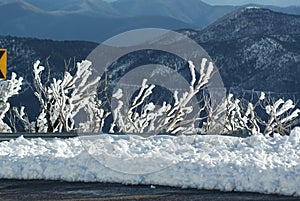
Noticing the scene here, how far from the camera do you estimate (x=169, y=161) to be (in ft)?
36.8

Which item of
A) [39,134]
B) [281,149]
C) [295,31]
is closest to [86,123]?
[39,134]

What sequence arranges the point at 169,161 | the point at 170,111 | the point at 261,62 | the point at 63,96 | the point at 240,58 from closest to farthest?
1. the point at 169,161
2. the point at 63,96
3. the point at 170,111
4. the point at 261,62
5. the point at 240,58

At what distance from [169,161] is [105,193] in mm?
1801

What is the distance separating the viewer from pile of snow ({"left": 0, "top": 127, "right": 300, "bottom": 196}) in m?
9.96

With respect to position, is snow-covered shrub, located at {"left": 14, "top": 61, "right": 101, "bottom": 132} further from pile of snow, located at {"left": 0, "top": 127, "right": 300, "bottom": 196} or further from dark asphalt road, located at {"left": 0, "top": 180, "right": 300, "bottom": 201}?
dark asphalt road, located at {"left": 0, "top": 180, "right": 300, "bottom": 201}

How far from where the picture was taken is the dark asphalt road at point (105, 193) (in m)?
9.23

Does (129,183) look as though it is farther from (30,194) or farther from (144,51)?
(144,51)

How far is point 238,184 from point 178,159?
1.82 meters

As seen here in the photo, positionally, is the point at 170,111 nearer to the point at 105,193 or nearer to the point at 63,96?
the point at 63,96

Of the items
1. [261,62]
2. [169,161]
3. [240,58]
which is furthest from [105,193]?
[240,58]

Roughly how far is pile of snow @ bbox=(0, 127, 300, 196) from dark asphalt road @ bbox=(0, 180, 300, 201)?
362 millimetres

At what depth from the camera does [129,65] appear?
15275 centimetres

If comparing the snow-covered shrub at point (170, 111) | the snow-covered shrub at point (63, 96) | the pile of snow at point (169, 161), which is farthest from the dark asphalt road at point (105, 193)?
the snow-covered shrub at point (63, 96)

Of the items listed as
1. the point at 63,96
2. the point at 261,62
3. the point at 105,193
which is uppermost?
the point at 105,193
